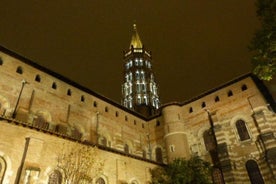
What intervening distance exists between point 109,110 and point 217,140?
1262 centimetres

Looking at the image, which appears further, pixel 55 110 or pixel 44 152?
pixel 55 110

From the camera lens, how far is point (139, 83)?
55438 mm

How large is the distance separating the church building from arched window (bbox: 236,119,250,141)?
10 centimetres

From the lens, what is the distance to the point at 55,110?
21719mm

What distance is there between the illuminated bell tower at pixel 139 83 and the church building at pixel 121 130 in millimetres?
18858

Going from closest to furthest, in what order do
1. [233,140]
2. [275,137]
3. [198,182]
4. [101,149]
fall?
1. [101,149]
2. [198,182]
3. [275,137]
4. [233,140]

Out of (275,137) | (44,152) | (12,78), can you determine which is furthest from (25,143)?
(275,137)

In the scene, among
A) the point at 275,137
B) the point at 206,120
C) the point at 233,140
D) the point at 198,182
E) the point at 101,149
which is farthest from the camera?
the point at 206,120

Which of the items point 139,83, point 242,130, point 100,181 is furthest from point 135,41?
point 100,181

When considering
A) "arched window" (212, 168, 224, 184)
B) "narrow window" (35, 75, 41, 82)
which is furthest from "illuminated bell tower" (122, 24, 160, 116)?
"narrow window" (35, 75, 41, 82)

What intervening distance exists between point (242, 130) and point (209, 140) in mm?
3699

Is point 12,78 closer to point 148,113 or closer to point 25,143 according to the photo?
point 25,143

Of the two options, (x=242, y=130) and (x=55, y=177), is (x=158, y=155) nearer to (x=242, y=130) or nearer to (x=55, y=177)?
(x=242, y=130)

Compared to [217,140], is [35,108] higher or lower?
higher
